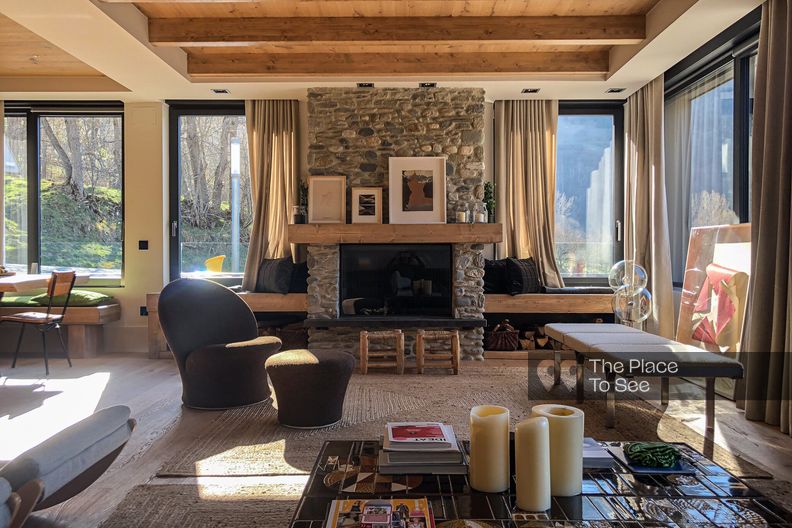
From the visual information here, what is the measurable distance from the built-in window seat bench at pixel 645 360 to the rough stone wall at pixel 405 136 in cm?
238

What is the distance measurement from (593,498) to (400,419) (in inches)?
87.8

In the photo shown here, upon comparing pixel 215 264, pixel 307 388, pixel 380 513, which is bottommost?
pixel 307 388

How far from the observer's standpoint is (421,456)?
1608 millimetres

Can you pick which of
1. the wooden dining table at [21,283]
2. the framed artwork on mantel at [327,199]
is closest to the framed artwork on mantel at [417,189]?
the framed artwork on mantel at [327,199]

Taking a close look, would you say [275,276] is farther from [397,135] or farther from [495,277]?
[495,277]

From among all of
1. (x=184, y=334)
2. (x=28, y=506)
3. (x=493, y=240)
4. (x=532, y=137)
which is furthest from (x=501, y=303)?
(x=28, y=506)

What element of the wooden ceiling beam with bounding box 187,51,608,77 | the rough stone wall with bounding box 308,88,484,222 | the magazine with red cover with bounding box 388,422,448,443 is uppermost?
the wooden ceiling beam with bounding box 187,51,608,77

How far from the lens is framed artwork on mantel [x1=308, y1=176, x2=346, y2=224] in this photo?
19.0 feet

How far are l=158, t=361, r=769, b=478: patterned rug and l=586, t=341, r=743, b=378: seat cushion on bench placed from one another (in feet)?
1.28

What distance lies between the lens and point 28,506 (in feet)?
4.42

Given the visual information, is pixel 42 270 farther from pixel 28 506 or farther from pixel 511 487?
pixel 511 487

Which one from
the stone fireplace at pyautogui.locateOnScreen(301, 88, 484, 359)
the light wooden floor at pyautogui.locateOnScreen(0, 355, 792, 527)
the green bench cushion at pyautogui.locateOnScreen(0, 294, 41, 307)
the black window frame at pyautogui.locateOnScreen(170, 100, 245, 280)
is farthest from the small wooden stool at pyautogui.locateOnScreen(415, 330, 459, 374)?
the green bench cushion at pyautogui.locateOnScreen(0, 294, 41, 307)

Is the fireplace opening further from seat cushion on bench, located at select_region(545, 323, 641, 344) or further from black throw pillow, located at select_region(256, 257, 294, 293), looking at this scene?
seat cushion on bench, located at select_region(545, 323, 641, 344)

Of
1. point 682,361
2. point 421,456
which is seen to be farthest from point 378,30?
point 421,456
